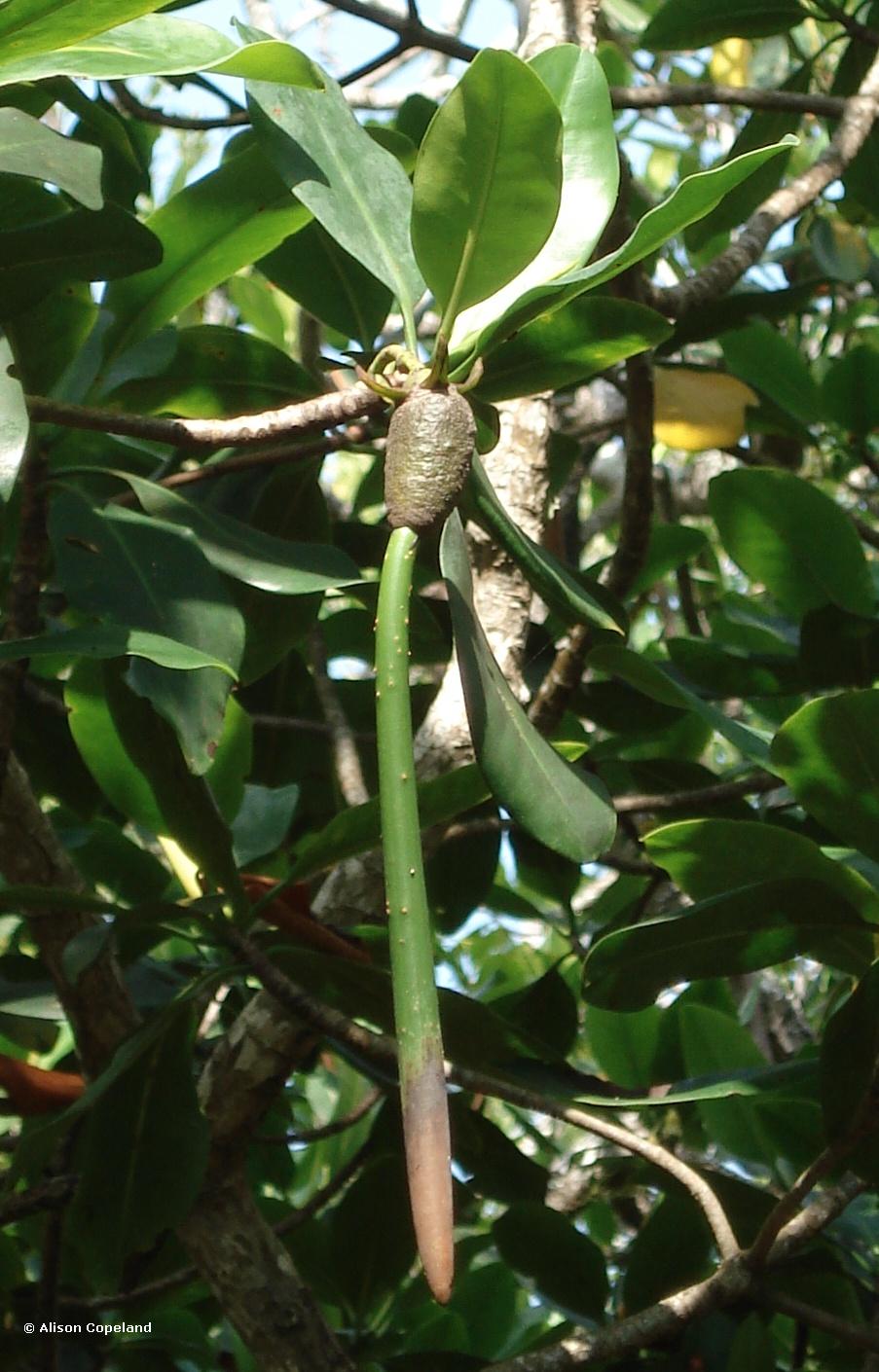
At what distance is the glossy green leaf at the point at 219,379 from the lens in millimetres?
822

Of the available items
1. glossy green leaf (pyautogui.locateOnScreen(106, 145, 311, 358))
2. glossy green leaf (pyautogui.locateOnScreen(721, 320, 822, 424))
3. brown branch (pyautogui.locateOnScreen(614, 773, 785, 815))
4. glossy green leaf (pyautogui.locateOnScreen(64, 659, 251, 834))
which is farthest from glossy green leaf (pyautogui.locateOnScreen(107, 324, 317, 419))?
glossy green leaf (pyautogui.locateOnScreen(721, 320, 822, 424))

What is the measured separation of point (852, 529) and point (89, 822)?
0.63 meters

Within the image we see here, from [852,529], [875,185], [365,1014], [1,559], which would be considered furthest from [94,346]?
[875,185]

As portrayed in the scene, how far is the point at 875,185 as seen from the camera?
3.91 feet

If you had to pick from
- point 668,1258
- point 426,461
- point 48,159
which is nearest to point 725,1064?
point 668,1258

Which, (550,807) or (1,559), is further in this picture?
(1,559)

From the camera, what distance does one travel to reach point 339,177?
0.63 meters

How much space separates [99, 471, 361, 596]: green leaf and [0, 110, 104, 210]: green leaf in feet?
0.64

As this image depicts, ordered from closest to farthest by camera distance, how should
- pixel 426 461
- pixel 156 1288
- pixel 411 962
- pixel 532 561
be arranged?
pixel 411 962 < pixel 426 461 < pixel 532 561 < pixel 156 1288

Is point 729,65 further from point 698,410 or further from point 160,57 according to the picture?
point 160,57

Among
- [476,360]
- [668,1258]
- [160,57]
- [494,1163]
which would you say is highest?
[160,57]

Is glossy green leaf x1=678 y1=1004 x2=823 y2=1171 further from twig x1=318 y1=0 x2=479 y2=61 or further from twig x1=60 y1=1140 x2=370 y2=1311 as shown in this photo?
twig x1=318 y1=0 x2=479 y2=61

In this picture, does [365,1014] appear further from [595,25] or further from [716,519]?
[595,25]

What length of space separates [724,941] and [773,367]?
2.41 ft
